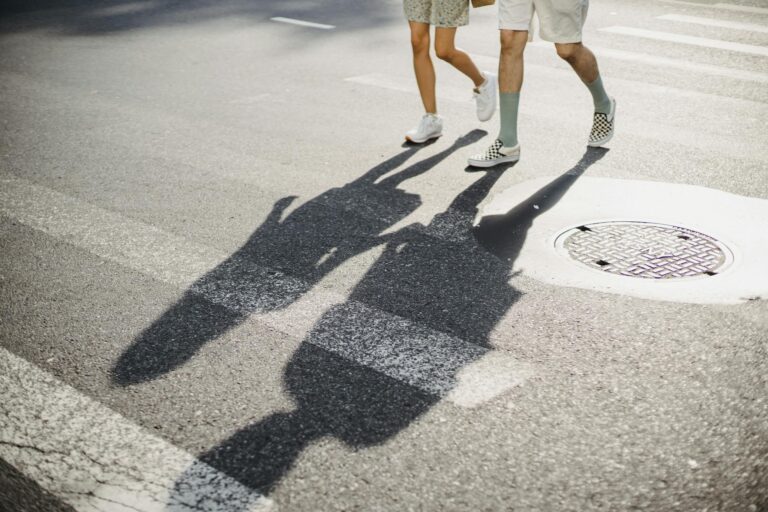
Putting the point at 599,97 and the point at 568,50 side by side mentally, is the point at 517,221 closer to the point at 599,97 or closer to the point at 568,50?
the point at 568,50

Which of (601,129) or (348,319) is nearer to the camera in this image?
(348,319)

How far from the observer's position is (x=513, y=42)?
5484mm

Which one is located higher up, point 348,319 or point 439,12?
point 439,12

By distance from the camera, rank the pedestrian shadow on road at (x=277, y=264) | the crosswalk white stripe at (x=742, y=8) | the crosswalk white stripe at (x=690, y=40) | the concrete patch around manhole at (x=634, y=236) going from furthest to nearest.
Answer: the crosswalk white stripe at (x=742, y=8) → the crosswalk white stripe at (x=690, y=40) → the concrete patch around manhole at (x=634, y=236) → the pedestrian shadow on road at (x=277, y=264)

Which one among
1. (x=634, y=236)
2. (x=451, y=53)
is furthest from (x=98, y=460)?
(x=451, y=53)

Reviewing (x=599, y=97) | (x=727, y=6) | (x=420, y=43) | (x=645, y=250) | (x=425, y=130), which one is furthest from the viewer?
(x=727, y=6)

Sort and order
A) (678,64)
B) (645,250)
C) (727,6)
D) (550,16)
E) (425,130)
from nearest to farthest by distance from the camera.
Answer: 1. (645,250)
2. (550,16)
3. (425,130)
4. (678,64)
5. (727,6)

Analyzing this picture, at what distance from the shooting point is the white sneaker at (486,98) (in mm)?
6391

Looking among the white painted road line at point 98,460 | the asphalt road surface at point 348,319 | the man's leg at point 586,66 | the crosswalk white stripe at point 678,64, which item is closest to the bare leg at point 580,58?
A: the man's leg at point 586,66

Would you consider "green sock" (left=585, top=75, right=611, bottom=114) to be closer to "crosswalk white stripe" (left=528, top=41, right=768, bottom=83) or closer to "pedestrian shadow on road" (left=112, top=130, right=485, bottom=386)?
"pedestrian shadow on road" (left=112, top=130, right=485, bottom=386)

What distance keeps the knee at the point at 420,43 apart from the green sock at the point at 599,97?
118cm

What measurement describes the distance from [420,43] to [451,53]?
0.24 metres

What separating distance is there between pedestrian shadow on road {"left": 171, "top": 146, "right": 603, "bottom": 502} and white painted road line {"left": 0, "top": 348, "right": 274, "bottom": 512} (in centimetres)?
7

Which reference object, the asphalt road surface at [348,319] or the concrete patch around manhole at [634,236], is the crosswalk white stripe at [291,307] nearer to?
the asphalt road surface at [348,319]
